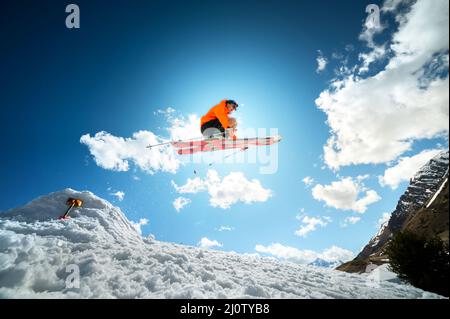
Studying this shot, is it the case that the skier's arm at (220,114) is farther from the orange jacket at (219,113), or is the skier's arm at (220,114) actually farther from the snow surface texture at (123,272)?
the snow surface texture at (123,272)

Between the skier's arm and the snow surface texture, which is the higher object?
the skier's arm

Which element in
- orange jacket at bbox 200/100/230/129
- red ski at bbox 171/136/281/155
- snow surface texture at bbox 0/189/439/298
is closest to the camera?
snow surface texture at bbox 0/189/439/298

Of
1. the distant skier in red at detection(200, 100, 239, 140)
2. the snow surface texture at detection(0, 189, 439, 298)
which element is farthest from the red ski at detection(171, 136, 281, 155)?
the snow surface texture at detection(0, 189, 439, 298)

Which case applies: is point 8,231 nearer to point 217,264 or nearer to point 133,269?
point 133,269

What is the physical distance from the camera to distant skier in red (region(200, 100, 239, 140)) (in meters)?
12.8

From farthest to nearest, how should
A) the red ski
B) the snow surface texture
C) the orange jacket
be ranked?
the red ski → the orange jacket → the snow surface texture

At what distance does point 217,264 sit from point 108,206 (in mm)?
5530

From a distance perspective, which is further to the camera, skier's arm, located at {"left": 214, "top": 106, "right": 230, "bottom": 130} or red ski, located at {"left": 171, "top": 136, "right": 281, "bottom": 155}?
red ski, located at {"left": 171, "top": 136, "right": 281, "bottom": 155}

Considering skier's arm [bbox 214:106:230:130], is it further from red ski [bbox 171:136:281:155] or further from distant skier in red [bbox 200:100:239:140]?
red ski [bbox 171:136:281:155]

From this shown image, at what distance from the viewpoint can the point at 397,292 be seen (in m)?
6.21

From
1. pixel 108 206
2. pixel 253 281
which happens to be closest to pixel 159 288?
pixel 253 281

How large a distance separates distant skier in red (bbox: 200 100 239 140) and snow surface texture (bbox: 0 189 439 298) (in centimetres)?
643
